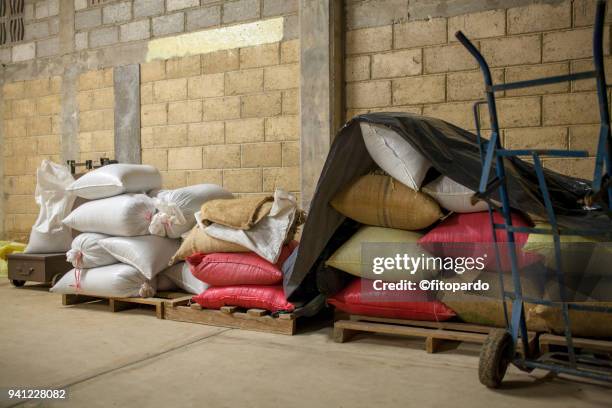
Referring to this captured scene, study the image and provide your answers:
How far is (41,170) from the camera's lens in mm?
4156

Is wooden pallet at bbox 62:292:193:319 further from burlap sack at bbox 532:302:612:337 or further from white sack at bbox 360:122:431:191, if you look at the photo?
burlap sack at bbox 532:302:612:337

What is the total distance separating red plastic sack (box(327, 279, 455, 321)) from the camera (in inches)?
99.9

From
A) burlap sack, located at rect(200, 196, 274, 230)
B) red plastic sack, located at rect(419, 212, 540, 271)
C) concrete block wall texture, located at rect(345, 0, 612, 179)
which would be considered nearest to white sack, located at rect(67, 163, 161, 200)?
burlap sack, located at rect(200, 196, 274, 230)

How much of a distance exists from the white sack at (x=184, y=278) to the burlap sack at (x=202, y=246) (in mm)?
193

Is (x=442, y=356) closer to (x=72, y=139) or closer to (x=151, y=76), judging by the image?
(x=151, y=76)

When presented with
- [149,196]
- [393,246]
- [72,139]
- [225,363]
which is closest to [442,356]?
[393,246]

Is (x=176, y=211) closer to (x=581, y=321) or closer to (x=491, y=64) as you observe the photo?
(x=581, y=321)

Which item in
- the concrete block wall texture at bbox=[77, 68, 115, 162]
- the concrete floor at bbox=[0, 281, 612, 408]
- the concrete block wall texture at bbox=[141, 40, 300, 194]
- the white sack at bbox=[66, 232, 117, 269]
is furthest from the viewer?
the concrete block wall texture at bbox=[77, 68, 115, 162]

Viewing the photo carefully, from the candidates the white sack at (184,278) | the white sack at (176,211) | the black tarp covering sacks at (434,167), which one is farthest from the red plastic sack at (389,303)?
the white sack at (176,211)

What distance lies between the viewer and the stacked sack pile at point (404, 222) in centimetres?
248

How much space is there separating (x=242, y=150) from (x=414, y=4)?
192 centimetres

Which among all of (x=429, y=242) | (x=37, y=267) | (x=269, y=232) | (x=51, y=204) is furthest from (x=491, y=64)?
(x=37, y=267)

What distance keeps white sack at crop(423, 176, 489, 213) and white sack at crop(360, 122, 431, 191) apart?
7cm

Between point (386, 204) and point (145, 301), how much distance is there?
1.65 metres
